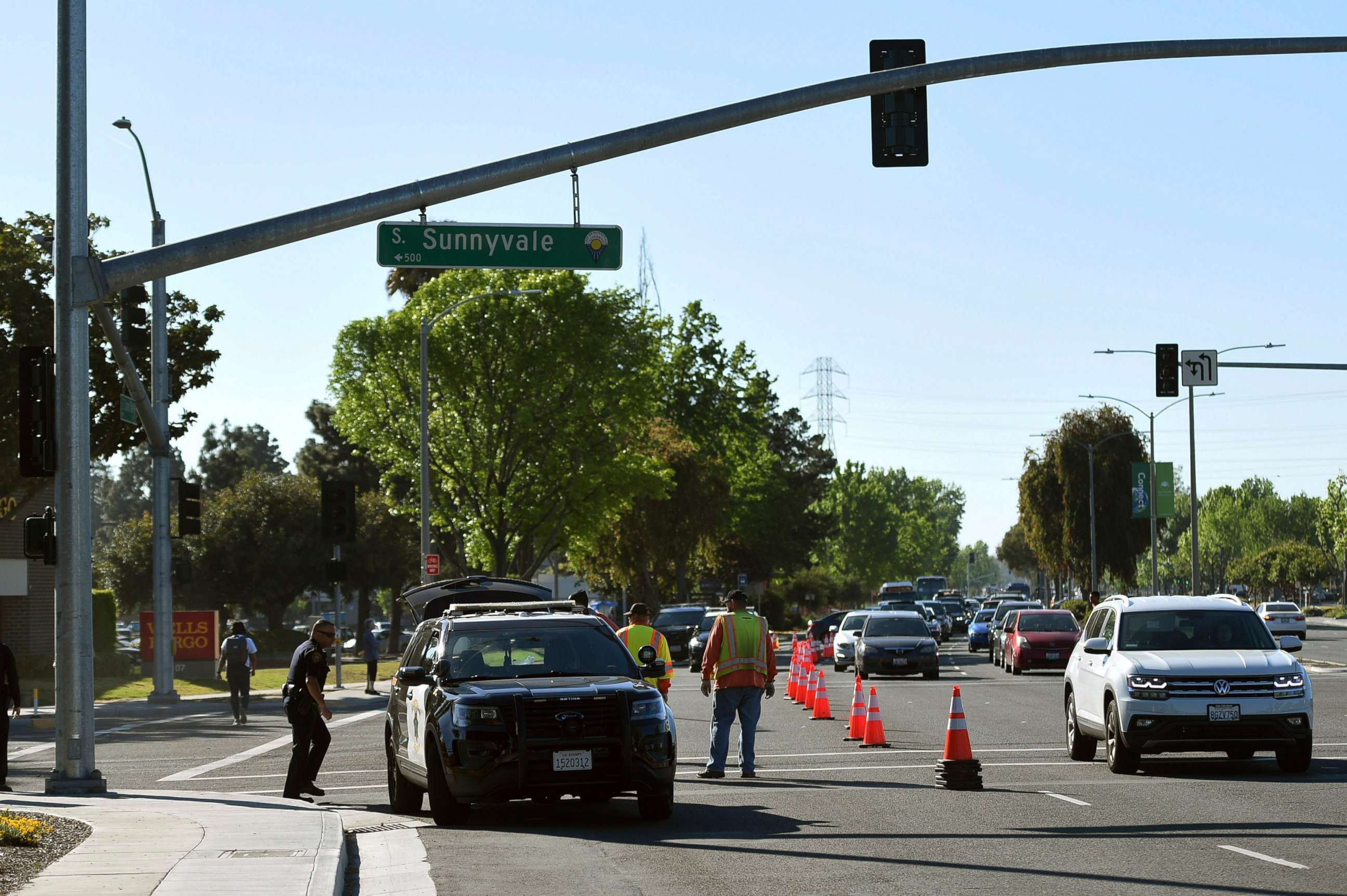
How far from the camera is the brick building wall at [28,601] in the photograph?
48562 millimetres

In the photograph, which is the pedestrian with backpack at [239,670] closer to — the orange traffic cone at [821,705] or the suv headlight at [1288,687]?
the orange traffic cone at [821,705]

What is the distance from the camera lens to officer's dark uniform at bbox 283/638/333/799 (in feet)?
54.5

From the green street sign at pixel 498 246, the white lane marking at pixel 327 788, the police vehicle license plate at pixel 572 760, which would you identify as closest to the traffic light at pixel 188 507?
the white lane marking at pixel 327 788

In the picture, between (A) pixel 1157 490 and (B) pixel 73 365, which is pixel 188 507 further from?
(A) pixel 1157 490

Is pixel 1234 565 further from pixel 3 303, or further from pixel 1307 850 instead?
pixel 1307 850

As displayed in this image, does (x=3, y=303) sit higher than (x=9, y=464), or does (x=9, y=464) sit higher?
→ (x=3, y=303)

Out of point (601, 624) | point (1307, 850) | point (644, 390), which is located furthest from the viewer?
point (644, 390)

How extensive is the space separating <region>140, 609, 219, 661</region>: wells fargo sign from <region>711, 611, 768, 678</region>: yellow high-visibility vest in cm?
2987

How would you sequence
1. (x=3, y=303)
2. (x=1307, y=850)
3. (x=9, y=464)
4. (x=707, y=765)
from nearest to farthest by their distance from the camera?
(x=1307, y=850)
(x=707, y=765)
(x=3, y=303)
(x=9, y=464)

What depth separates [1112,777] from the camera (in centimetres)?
1681

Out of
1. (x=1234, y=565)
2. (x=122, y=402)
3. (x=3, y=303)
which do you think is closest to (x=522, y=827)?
(x=122, y=402)

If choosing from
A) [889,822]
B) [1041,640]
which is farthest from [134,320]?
[1041,640]

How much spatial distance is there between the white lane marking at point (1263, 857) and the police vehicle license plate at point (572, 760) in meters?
4.68

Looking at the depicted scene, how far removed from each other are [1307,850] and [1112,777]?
5.56 meters
